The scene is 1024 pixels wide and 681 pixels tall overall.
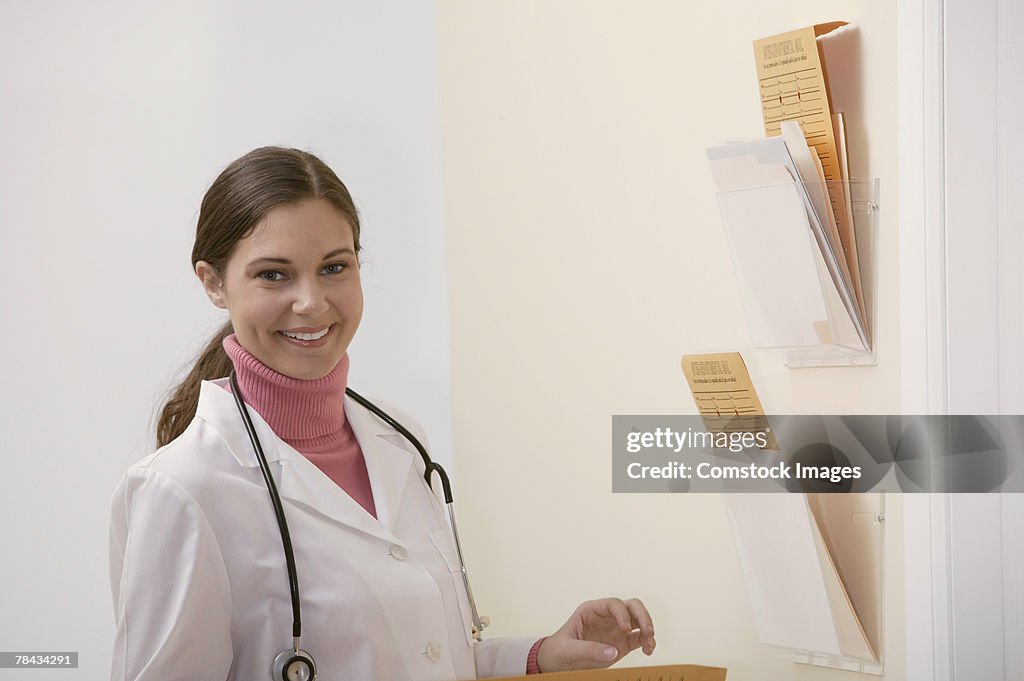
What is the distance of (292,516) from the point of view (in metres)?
1.03

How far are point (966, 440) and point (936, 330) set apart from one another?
0.37 ft

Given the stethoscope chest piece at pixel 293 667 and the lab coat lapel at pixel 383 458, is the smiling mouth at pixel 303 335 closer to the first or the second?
the lab coat lapel at pixel 383 458

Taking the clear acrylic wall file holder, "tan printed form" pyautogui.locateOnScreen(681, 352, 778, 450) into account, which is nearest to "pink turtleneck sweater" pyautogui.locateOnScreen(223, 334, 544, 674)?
"tan printed form" pyautogui.locateOnScreen(681, 352, 778, 450)

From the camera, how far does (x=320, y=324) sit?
42.8 inches

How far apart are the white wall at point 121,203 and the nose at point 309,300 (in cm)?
77

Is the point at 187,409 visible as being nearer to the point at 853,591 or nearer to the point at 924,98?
the point at 853,591

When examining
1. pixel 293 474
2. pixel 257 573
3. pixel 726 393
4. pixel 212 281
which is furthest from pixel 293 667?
pixel 726 393

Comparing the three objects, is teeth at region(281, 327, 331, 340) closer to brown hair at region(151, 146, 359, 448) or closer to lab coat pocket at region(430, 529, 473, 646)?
brown hair at region(151, 146, 359, 448)

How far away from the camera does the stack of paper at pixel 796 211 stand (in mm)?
1030

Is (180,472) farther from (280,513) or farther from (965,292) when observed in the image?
(965,292)

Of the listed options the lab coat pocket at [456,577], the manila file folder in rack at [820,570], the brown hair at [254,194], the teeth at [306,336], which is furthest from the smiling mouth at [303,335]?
the manila file folder in rack at [820,570]

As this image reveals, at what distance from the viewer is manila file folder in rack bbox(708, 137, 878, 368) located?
1027 millimetres

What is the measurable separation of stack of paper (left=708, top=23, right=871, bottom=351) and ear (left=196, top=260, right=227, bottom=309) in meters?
0.55

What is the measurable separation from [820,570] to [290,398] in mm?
596
